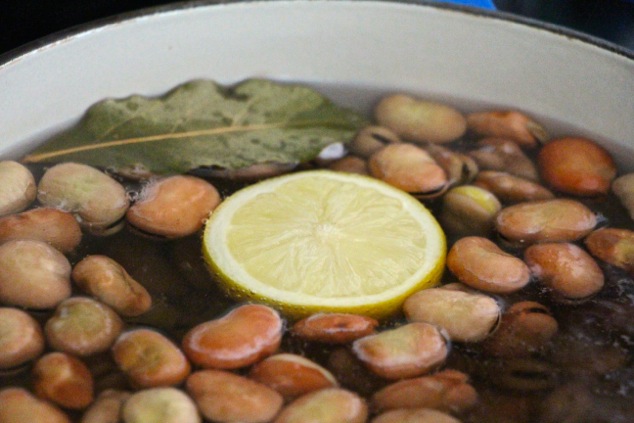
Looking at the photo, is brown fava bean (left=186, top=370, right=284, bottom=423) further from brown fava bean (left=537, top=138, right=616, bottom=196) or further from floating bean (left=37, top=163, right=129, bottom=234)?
brown fava bean (left=537, top=138, right=616, bottom=196)

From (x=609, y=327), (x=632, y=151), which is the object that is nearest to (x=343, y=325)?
(x=609, y=327)

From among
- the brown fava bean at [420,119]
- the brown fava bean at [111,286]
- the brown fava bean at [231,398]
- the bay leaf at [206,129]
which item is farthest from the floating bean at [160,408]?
the brown fava bean at [420,119]

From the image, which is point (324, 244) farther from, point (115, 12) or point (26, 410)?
point (115, 12)

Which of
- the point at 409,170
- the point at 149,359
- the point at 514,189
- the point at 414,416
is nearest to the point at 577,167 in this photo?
the point at 514,189

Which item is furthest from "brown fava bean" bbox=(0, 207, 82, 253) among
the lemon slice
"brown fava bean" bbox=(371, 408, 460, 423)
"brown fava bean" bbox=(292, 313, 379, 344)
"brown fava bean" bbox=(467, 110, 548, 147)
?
"brown fava bean" bbox=(467, 110, 548, 147)

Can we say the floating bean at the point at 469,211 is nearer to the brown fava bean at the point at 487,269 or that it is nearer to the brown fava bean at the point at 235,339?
the brown fava bean at the point at 487,269
